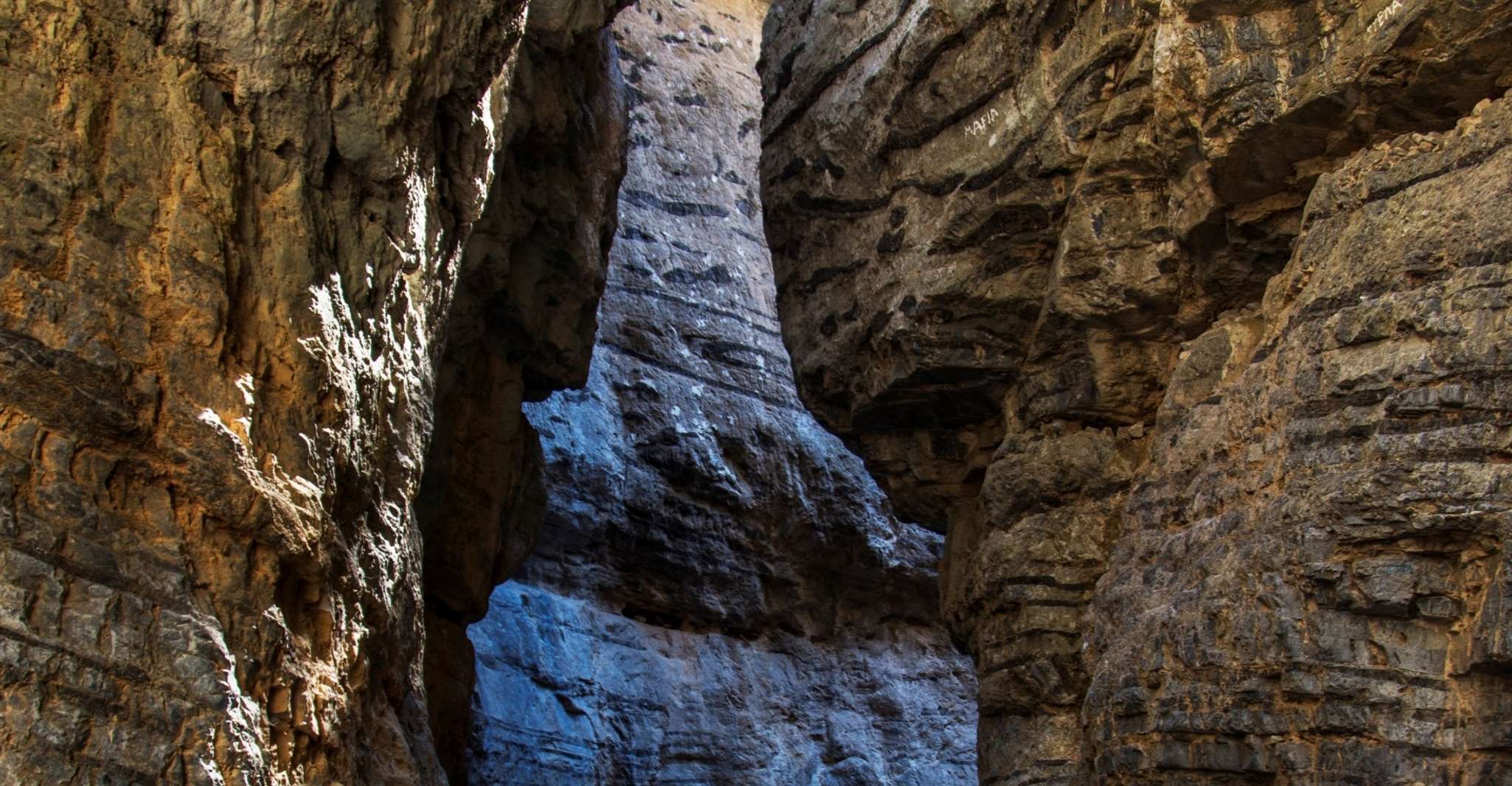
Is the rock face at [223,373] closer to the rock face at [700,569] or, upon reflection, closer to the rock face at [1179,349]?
the rock face at [1179,349]

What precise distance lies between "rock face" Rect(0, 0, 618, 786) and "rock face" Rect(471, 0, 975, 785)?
19.0ft

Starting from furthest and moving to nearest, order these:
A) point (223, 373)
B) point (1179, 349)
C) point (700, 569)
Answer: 1. point (700, 569)
2. point (1179, 349)
3. point (223, 373)

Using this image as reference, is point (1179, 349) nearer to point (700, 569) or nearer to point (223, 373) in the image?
point (223, 373)

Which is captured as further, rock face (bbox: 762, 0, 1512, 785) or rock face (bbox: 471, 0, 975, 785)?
rock face (bbox: 471, 0, 975, 785)

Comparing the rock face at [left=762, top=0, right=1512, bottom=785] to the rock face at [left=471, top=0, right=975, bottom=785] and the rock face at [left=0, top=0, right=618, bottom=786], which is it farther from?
the rock face at [left=0, top=0, right=618, bottom=786]

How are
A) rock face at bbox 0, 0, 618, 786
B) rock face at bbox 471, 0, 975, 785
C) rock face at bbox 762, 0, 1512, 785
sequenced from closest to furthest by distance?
rock face at bbox 0, 0, 618, 786
rock face at bbox 762, 0, 1512, 785
rock face at bbox 471, 0, 975, 785

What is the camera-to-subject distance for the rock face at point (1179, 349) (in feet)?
17.9

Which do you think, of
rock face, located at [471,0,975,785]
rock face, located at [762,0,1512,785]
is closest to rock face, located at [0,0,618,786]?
rock face, located at [762,0,1512,785]

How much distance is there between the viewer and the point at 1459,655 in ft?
17.1

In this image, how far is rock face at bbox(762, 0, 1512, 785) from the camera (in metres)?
5.47

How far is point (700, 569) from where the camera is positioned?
13.5 m

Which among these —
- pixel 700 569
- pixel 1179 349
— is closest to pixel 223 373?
pixel 1179 349

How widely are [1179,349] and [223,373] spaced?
16.8 feet

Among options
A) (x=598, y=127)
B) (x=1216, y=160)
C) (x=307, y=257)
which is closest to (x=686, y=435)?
(x=598, y=127)
